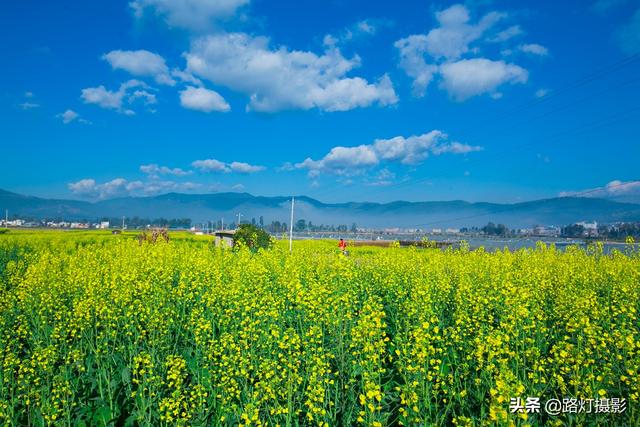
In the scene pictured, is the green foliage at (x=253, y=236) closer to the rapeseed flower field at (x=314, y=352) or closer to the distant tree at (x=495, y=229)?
the rapeseed flower field at (x=314, y=352)

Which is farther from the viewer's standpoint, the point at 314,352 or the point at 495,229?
the point at 495,229

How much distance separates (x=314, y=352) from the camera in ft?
19.8

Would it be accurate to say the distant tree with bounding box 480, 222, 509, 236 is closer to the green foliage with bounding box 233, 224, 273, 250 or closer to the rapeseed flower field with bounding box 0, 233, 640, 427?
the green foliage with bounding box 233, 224, 273, 250

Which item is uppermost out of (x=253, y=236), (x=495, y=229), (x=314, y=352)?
(x=495, y=229)

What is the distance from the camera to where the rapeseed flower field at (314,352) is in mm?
4762

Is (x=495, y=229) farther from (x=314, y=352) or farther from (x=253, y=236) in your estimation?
(x=314, y=352)

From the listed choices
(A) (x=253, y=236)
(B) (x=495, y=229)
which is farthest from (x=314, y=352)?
(B) (x=495, y=229)

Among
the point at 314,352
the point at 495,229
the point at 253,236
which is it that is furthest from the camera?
the point at 495,229

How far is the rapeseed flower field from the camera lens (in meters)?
4.76

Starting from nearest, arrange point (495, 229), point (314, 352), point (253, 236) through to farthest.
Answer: point (314, 352) < point (253, 236) < point (495, 229)

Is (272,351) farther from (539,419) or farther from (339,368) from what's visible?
(539,419)

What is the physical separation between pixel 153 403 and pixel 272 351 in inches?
72.8

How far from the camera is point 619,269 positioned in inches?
495

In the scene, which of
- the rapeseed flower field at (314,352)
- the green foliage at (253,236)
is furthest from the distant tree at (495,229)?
the rapeseed flower field at (314,352)
